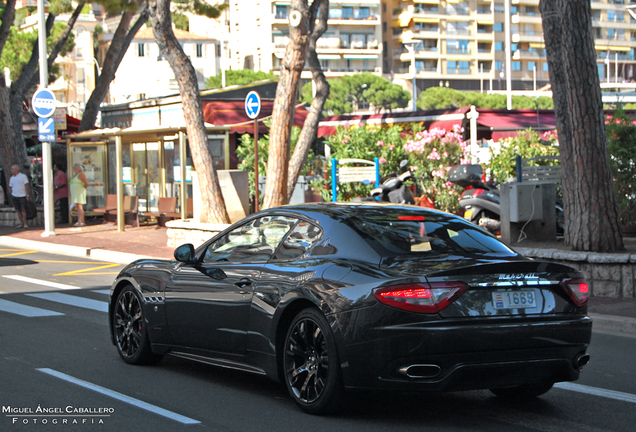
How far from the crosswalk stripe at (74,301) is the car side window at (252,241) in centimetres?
458

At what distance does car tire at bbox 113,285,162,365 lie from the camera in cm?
745

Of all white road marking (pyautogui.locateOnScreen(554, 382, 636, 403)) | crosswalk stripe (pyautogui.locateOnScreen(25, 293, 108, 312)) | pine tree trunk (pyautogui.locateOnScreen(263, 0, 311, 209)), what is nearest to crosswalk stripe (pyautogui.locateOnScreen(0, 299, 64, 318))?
crosswalk stripe (pyautogui.locateOnScreen(25, 293, 108, 312))

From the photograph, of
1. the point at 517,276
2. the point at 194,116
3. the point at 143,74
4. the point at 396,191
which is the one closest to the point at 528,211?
the point at 396,191

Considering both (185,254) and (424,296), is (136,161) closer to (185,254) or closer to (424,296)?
(185,254)

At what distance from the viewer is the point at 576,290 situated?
574 cm

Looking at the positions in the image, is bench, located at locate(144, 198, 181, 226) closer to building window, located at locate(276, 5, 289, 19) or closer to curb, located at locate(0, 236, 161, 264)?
curb, located at locate(0, 236, 161, 264)

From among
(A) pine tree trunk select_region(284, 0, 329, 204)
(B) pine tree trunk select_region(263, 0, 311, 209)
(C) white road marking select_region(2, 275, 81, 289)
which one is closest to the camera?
(C) white road marking select_region(2, 275, 81, 289)

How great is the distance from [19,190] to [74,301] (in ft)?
45.5

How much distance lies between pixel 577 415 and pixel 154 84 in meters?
91.3

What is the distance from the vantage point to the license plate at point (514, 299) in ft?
17.7

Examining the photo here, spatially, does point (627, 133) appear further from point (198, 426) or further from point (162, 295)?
point (198, 426)

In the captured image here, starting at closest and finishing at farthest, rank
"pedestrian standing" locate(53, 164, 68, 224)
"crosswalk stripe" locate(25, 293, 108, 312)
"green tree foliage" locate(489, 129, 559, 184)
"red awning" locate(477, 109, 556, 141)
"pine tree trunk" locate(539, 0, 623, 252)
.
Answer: "crosswalk stripe" locate(25, 293, 108, 312), "pine tree trunk" locate(539, 0, 623, 252), "green tree foliage" locate(489, 129, 559, 184), "pedestrian standing" locate(53, 164, 68, 224), "red awning" locate(477, 109, 556, 141)

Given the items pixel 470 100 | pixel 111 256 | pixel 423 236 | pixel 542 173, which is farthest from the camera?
pixel 470 100

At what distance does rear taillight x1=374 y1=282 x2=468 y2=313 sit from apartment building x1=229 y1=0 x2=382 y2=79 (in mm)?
89734
